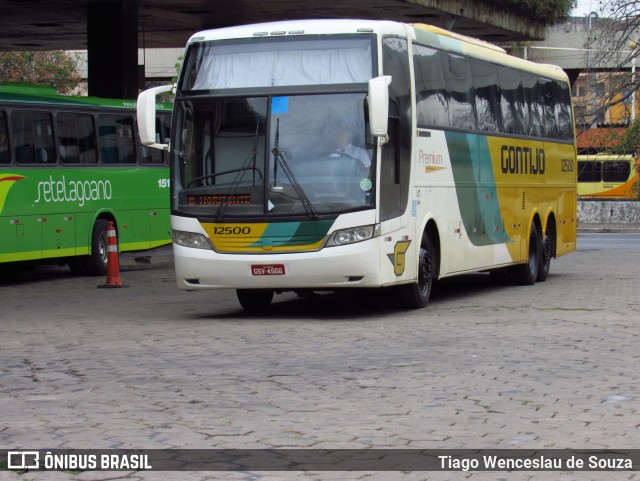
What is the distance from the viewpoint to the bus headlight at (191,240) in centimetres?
1520

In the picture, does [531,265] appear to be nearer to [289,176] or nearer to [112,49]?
[289,176]

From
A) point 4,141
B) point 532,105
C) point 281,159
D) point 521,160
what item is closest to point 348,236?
point 281,159

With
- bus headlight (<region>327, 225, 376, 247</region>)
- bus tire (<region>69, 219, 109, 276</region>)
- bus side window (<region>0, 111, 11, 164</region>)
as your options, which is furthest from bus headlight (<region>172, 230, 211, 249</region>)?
bus tire (<region>69, 219, 109, 276</region>)

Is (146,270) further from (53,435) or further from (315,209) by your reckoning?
(53,435)

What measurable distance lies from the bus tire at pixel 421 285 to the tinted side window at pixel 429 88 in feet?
4.80

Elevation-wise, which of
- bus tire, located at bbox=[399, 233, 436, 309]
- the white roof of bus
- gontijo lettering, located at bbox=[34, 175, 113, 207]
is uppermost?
the white roof of bus

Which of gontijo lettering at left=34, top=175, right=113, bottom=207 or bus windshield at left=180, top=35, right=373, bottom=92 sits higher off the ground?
bus windshield at left=180, top=35, right=373, bottom=92

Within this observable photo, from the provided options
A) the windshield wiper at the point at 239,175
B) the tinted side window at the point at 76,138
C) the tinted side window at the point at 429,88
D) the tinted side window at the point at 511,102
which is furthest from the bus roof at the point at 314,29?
the tinted side window at the point at 76,138

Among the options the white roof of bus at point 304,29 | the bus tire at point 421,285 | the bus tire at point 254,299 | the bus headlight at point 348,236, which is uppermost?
the white roof of bus at point 304,29

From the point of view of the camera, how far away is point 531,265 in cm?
2166

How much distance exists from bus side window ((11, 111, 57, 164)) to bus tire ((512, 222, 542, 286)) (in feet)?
27.0

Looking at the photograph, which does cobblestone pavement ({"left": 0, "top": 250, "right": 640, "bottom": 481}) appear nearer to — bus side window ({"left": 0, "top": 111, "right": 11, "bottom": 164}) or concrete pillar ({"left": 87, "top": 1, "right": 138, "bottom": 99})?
bus side window ({"left": 0, "top": 111, "right": 11, "bottom": 164})

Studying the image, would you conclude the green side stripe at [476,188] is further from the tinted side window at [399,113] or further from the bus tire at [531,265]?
the tinted side window at [399,113]

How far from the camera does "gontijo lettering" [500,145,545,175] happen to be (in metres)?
20.2
